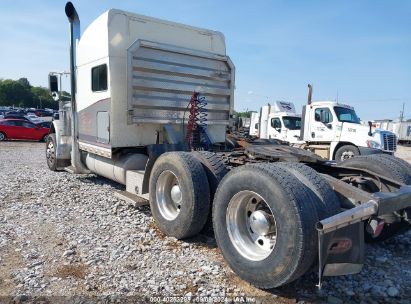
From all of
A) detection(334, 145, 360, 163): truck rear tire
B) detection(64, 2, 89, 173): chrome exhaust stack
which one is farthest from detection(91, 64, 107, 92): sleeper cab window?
detection(334, 145, 360, 163): truck rear tire

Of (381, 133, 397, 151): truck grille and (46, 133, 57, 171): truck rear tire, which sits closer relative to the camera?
(46, 133, 57, 171): truck rear tire

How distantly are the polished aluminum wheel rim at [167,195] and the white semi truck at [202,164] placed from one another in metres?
0.01

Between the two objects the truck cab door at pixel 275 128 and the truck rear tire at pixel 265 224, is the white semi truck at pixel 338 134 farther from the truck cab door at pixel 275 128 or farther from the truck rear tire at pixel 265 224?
the truck rear tire at pixel 265 224

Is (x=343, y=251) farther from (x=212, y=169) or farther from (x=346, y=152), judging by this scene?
(x=346, y=152)

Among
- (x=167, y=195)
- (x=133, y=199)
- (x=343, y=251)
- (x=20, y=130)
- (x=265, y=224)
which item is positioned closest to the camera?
(x=343, y=251)

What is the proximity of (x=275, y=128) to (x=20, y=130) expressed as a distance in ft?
54.3

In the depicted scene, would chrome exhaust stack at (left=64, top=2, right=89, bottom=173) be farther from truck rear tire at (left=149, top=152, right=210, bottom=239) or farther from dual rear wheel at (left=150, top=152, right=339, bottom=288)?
dual rear wheel at (left=150, top=152, right=339, bottom=288)

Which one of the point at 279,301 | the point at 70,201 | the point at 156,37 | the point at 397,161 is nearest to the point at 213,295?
the point at 279,301

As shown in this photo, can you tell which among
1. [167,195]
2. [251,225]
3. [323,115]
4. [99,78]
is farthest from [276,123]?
[251,225]

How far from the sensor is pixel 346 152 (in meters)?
13.7

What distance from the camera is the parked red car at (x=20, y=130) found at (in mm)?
23516

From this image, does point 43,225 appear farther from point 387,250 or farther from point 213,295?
point 387,250

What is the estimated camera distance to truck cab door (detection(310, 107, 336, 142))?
46.2ft

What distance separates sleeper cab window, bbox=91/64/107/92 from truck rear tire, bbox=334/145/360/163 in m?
9.65
